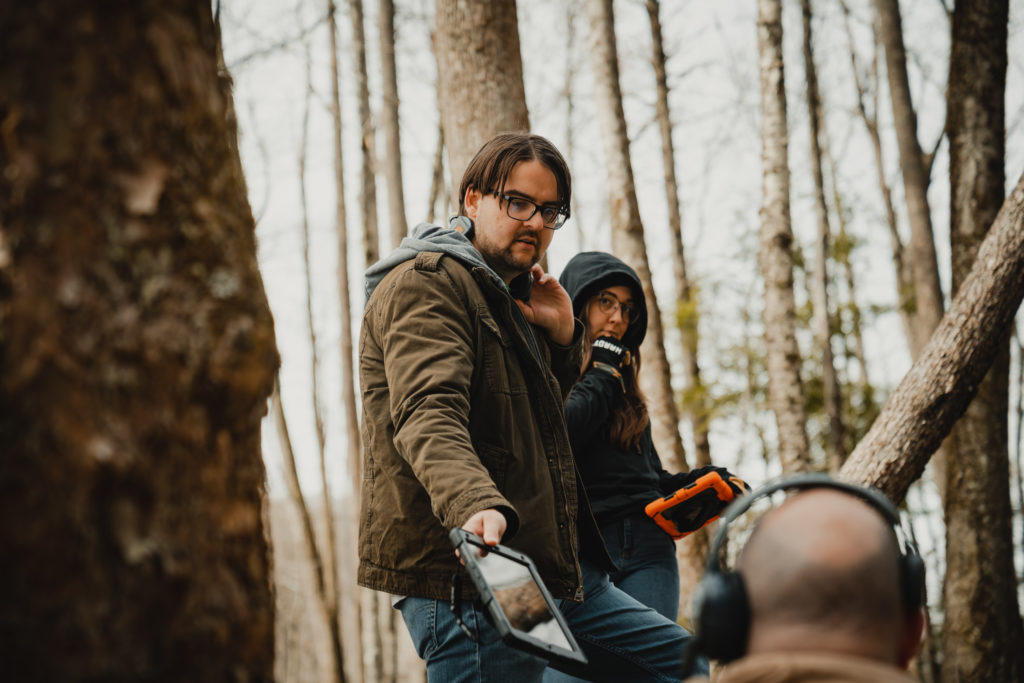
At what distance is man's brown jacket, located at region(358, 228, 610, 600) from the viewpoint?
2.00m

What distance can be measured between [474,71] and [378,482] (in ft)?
9.34

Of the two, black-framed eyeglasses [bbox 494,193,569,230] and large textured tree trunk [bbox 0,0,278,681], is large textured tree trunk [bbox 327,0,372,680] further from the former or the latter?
large textured tree trunk [bbox 0,0,278,681]

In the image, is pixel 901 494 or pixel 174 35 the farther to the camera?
pixel 901 494

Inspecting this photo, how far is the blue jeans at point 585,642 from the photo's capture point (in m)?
2.08

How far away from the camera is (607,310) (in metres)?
3.64

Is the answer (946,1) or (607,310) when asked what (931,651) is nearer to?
(946,1)

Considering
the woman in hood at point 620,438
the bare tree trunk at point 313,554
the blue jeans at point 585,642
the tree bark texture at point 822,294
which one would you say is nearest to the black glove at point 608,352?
the woman in hood at point 620,438

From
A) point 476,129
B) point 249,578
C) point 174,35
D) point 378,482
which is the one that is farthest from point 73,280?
point 476,129

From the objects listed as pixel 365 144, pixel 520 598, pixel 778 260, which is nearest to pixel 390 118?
pixel 365 144

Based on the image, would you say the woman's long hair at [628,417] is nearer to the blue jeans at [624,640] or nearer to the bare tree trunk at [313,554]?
the blue jeans at [624,640]

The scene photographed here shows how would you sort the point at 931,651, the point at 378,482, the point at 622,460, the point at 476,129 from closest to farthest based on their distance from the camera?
the point at 378,482 < the point at 622,460 < the point at 476,129 < the point at 931,651

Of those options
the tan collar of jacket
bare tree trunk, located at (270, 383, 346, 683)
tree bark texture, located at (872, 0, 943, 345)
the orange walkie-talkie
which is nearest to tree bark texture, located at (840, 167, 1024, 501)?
the orange walkie-talkie

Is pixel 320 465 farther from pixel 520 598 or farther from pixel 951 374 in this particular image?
pixel 520 598

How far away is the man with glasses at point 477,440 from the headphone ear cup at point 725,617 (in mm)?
688
